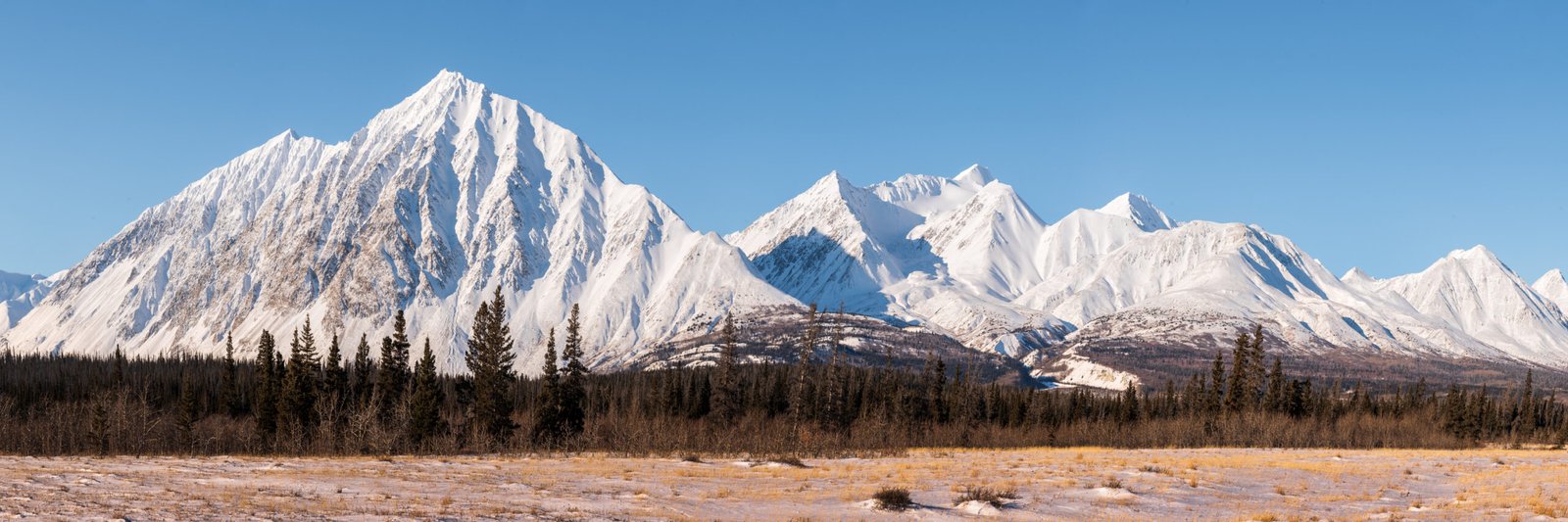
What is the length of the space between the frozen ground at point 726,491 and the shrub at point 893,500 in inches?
23.6

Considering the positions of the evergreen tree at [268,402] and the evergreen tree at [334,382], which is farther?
the evergreen tree at [334,382]

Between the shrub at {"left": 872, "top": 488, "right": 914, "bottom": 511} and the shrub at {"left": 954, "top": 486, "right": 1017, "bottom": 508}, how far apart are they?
231 cm

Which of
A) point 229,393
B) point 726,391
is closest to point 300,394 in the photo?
point 726,391

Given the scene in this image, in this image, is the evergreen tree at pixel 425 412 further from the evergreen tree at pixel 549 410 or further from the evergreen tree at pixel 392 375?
the evergreen tree at pixel 549 410

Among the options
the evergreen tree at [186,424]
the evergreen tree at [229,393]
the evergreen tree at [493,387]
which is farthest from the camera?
the evergreen tree at [229,393]

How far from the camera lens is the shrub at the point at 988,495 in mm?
36875

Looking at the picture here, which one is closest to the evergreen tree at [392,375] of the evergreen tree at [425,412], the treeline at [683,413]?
the treeline at [683,413]

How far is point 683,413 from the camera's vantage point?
476 ft

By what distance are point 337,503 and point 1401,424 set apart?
151059mm

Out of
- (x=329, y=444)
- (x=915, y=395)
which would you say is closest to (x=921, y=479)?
(x=329, y=444)

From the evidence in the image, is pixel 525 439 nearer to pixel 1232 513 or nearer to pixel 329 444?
pixel 329 444

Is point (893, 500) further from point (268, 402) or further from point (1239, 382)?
point (1239, 382)

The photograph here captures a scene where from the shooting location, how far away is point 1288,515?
3297cm

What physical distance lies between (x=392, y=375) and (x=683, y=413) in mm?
43192
